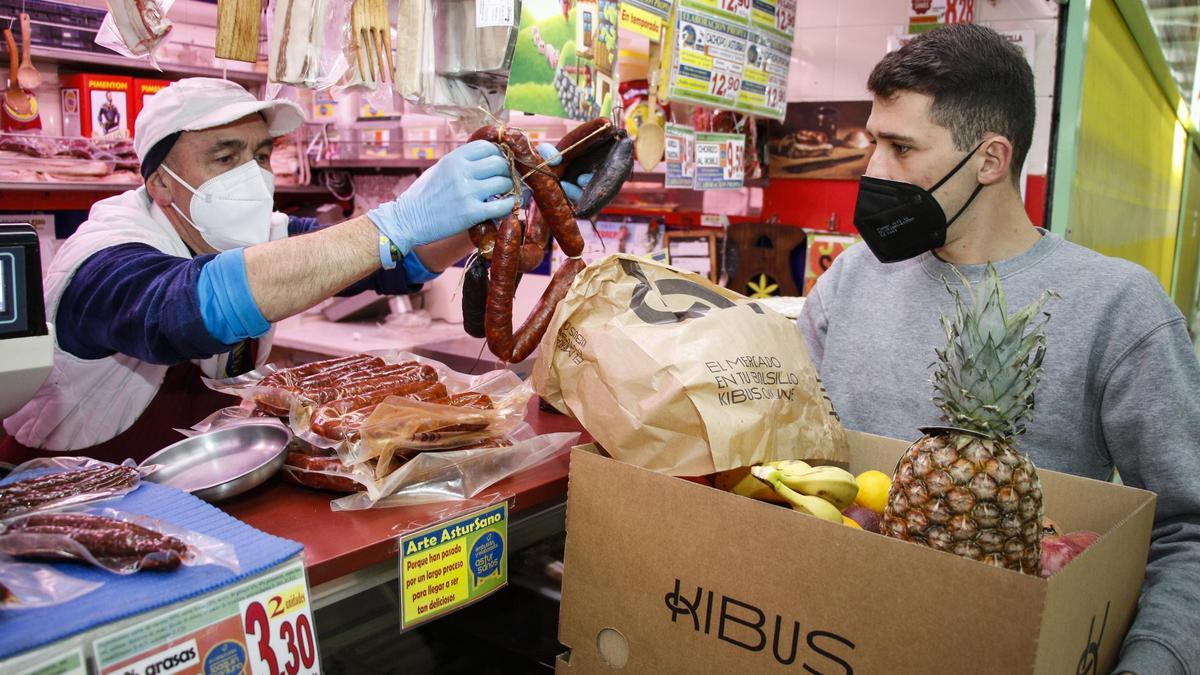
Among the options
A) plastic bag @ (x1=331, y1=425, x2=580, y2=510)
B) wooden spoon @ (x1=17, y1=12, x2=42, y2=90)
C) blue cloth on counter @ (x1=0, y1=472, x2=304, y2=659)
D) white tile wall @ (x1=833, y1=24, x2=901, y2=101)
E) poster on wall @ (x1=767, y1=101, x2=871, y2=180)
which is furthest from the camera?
poster on wall @ (x1=767, y1=101, x2=871, y2=180)

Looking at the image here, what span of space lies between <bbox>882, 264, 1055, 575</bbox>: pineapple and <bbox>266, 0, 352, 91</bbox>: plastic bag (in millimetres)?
1753

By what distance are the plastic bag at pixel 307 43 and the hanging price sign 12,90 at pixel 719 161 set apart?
6.62ft

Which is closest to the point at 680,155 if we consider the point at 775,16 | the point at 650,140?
the point at 650,140

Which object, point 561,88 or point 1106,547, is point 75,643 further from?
point 561,88

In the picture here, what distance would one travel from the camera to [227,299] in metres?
1.83

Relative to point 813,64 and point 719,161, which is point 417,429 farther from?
point 813,64

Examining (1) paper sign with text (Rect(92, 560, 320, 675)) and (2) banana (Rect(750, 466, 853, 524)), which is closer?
(1) paper sign with text (Rect(92, 560, 320, 675))

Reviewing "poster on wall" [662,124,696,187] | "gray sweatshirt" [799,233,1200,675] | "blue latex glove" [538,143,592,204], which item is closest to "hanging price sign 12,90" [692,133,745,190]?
"poster on wall" [662,124,696,187]

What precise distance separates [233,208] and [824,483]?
6.49 ft

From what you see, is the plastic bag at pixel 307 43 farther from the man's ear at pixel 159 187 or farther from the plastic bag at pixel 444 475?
the plastic bag at pixel 444 475

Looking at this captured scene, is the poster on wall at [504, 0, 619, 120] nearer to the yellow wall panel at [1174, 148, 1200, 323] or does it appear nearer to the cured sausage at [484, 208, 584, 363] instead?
the cured sausage at [484, 208, 584, 363]

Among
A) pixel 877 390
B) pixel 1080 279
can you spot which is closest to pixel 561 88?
pixel 877 390

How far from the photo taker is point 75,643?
903 mm

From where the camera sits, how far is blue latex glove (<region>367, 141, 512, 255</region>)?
1.97 meters
